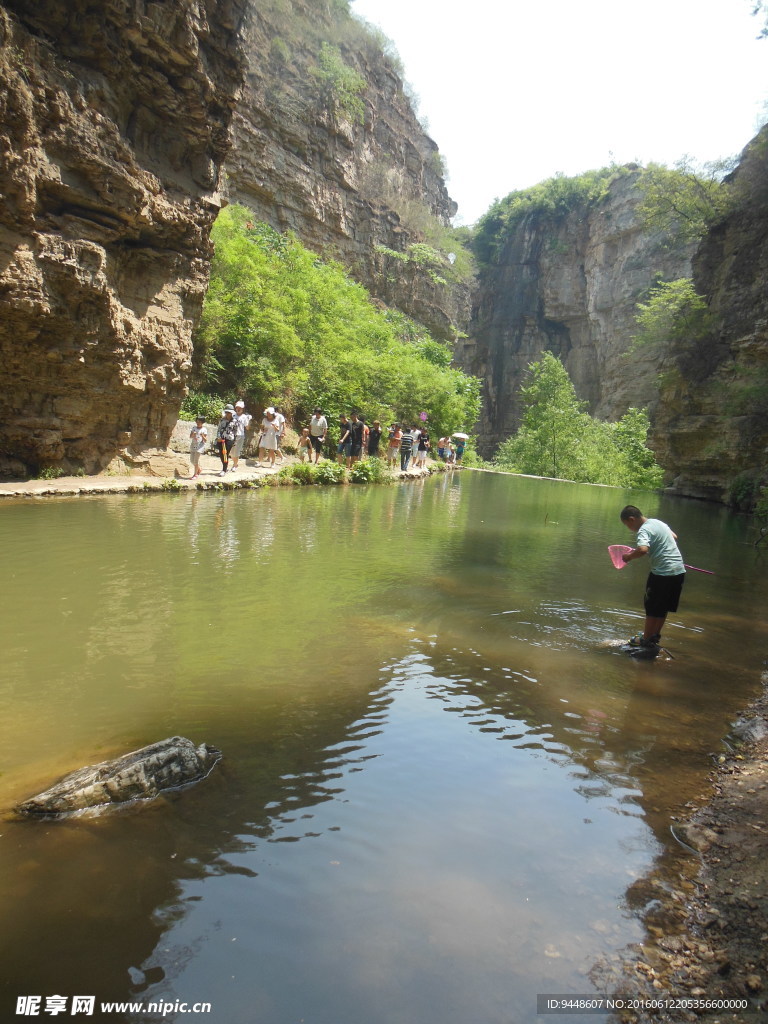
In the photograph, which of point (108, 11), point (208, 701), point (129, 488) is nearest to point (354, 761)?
point (208, 701)

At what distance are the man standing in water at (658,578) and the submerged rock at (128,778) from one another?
4.55 meters

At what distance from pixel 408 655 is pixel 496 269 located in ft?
224

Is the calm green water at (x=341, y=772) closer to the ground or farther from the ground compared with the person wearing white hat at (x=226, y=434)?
closer to the ground

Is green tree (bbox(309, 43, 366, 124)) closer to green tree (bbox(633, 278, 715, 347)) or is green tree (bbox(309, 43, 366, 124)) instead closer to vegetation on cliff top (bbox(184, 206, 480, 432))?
vegetation on cliff top (bbox(184, 206, 480, 432))

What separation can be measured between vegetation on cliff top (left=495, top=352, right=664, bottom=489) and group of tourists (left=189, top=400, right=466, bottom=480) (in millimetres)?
17332

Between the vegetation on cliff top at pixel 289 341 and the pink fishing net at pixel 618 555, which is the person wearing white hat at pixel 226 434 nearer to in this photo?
the vegetation on cliff top at pixel 289 341

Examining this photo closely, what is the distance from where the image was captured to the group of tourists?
16641 millimetres

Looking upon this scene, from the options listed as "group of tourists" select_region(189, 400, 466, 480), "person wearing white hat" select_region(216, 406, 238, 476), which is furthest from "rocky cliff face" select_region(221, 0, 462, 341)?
"person wearing white hat" select_region(216, 406, 238, 476)

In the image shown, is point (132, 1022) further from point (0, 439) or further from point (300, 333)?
point (300, 333)

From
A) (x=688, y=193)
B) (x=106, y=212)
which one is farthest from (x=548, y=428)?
(x=106, y=212)

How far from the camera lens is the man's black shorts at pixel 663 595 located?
6.24 m

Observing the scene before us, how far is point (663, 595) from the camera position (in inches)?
247

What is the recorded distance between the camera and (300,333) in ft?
80.2

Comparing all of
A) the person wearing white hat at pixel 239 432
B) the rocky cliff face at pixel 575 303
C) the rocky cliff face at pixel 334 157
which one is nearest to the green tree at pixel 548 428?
the rocky cliff face at pixel 334 157
